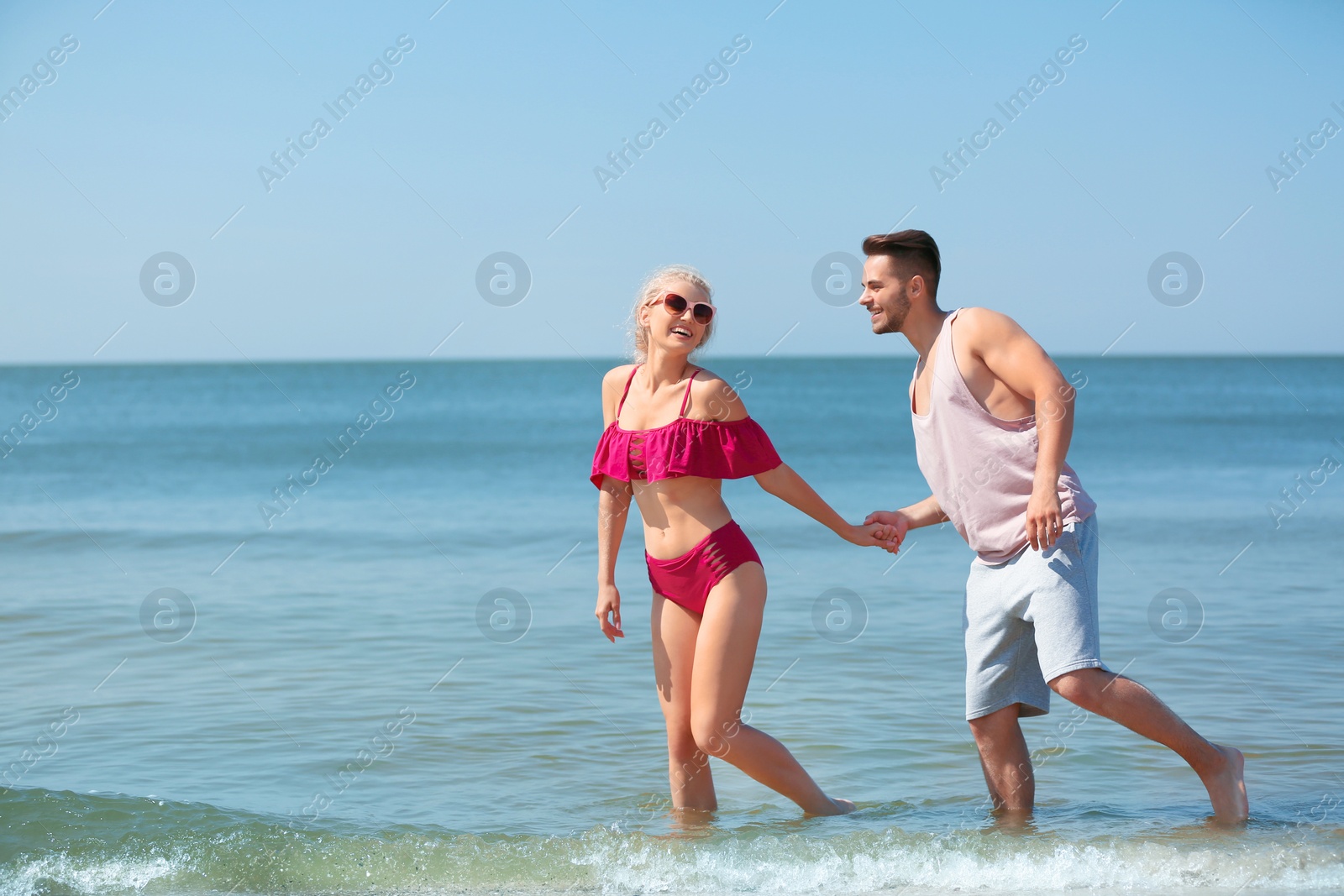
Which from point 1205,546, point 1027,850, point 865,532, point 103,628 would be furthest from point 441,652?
point 1205,546

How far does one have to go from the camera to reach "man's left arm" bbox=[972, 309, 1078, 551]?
11.3 feet

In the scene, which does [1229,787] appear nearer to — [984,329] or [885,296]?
[984,329]

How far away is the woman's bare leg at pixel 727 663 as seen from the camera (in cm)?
380

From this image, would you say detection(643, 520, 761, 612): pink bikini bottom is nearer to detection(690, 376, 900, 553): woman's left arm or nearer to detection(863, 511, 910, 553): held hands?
detection(690, 376, 900, 553): woman's left arm

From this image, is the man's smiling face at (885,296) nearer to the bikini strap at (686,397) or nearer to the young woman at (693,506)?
the young woman at (693,506)

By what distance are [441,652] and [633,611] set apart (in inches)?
60.4

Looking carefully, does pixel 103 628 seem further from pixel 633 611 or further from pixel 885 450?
pixel 885 450

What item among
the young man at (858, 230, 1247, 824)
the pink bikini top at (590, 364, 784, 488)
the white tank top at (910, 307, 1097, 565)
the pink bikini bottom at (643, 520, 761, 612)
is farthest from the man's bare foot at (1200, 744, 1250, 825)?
the pink bikini top at (590, 364, 784, 488)

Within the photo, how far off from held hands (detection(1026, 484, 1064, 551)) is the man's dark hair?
823 mm

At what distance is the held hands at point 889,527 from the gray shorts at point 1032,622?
33 cm

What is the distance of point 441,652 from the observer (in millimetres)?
6844

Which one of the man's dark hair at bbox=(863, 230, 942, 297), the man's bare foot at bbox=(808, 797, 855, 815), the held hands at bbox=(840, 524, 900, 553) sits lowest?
the man's bare foot at bbox=(808, 797, 855, 815)

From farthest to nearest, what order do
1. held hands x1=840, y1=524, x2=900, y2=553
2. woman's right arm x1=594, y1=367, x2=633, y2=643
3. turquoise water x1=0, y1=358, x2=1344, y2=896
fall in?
held hands x1=840, y1=524, x2=900, y2=553 → woman's right arm x1=594, y1=367, x2=633, y2=643 → turquoise water x1=0, y1=358, x2=1344, y2=896

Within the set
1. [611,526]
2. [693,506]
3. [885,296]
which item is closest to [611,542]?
[611,526]
